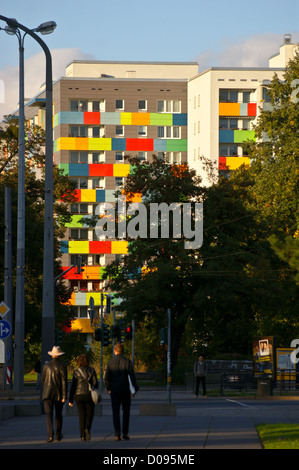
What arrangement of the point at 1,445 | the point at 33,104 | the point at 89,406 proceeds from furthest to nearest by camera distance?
the point at 33,104 < the point at 89,406 < the point at 1,445

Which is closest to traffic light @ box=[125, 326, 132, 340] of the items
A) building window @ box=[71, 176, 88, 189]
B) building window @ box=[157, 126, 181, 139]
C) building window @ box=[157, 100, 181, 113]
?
building window @ box=[71, 176, 88, 189]

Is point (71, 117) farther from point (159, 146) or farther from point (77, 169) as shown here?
point (159, 146)

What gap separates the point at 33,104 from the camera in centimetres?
11219

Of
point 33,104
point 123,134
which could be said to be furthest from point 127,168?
point 33,104

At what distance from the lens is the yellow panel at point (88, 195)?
4237 inches

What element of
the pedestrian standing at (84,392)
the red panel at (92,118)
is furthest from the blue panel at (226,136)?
the pedestrian standing at (84,392)

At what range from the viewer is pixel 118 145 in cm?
10756

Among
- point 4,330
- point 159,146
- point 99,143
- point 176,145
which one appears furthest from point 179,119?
point 4,330

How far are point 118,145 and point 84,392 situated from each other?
300ft

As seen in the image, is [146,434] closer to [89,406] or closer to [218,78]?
[89,406]

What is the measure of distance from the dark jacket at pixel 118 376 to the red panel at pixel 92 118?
90.8 meters

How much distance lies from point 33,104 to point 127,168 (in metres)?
13.6

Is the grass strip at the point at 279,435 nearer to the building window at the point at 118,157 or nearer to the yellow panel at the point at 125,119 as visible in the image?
the yellow panel at the point at 125,119

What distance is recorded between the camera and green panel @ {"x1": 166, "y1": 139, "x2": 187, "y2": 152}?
109 metres
